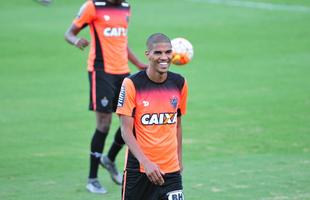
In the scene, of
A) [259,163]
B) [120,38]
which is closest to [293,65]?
[259,163]

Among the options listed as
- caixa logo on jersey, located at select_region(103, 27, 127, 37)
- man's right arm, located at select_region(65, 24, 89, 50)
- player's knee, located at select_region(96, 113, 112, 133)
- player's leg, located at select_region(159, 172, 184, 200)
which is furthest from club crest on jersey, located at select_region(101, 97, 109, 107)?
player's leg, located at select_region(159, 172, 184, 200)

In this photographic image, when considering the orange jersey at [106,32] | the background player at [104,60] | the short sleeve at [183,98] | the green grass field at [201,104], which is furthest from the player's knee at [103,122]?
the short sleeve at [183,98]

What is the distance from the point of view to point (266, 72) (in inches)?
824

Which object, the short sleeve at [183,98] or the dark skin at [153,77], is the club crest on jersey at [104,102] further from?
the dark skin at [153,77]

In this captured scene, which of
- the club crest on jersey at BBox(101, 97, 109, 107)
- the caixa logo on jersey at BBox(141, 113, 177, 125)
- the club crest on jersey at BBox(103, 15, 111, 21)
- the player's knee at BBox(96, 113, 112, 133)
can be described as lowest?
the player's knee at BBox(96, 113, 112, 133)

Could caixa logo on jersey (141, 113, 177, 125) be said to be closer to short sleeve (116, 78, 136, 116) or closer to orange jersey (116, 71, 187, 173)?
orange jersey (116, 71, 187, 173)

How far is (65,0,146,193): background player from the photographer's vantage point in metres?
11.1

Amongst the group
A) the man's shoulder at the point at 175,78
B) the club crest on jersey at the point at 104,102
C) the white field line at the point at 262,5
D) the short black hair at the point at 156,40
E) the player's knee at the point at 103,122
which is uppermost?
the short black hair at the point at 156,40

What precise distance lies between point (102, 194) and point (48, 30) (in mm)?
17532

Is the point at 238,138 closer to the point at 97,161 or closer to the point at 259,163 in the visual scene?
the point at 259,163

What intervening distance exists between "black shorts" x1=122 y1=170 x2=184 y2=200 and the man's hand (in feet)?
0.68

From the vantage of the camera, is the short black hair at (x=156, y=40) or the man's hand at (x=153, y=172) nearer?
the man's hand at (x=153, y=172)

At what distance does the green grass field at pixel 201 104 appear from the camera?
445 inches

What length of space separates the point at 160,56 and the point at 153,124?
657 mm
